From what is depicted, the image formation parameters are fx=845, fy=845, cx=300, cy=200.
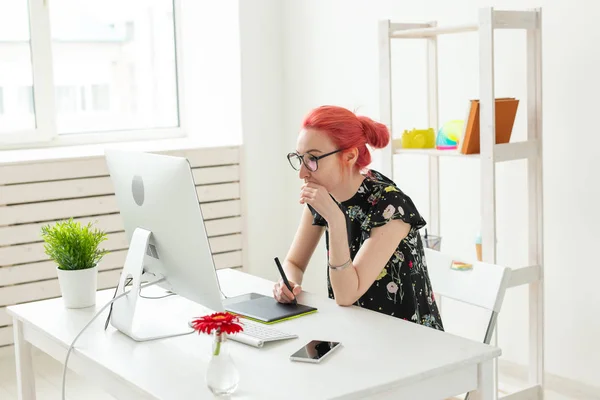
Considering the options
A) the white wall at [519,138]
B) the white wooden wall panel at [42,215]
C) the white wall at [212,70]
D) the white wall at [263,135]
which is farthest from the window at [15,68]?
the white wall at [519,138]

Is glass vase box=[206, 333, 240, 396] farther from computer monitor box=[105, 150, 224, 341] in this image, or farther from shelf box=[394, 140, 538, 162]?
shelf box=[394, 140, 538, 162]

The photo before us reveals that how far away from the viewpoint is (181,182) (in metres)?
1.89

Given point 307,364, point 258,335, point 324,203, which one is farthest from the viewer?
point 324,203

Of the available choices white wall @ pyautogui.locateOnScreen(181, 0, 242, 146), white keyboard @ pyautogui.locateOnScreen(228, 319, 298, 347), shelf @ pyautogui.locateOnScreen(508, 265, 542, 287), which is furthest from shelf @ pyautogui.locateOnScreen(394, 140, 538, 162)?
white wall @ pyautogui.locateOnScreen(181, 0, 242, 146)

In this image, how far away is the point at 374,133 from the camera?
7.80ft

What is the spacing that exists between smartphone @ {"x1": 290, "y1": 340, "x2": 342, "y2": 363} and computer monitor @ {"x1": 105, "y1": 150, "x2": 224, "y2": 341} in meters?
0.22

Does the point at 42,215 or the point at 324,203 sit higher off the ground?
the point at 324,203

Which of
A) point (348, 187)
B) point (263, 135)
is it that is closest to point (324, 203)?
point (348, 187)

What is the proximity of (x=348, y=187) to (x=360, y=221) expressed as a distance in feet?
0.34

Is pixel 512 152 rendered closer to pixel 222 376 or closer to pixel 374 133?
pixel 374 133

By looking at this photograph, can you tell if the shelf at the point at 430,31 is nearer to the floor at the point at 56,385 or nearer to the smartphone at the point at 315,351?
the floor at the point at 56,385

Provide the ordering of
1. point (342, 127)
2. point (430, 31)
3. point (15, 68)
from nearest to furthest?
point (342, 127)
point (430, 31)
point (15, 68)

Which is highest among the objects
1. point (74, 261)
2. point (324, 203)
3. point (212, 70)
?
point (212, 70)

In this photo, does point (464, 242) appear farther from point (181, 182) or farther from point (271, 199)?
point (181, 182)
